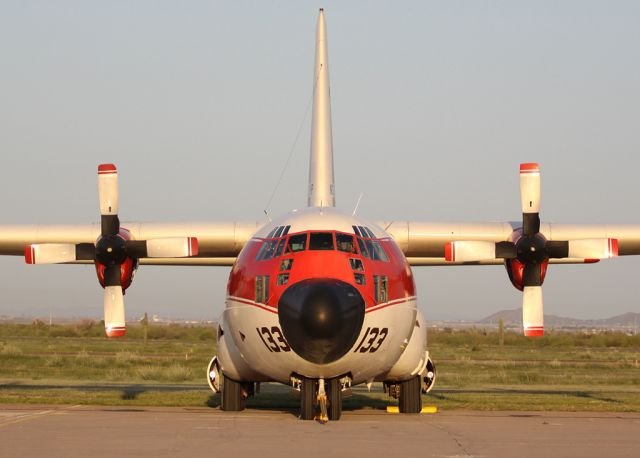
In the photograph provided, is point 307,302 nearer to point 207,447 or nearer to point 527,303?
point 207,447

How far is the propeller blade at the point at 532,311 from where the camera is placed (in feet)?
70.1

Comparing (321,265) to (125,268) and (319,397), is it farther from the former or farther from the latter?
(125,268)

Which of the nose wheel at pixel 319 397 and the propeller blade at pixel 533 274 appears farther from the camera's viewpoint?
the propeller blade at pixel 533 274

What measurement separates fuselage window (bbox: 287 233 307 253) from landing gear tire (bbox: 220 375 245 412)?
3512 millimetres

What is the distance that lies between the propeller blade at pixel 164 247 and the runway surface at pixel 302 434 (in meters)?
4.40

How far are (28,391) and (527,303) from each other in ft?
39.0

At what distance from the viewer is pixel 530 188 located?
70.8 feet

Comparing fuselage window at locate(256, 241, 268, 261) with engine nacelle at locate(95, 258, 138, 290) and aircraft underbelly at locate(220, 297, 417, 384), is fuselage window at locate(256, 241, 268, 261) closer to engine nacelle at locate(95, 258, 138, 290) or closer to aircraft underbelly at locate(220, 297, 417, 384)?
aircraft underbelly at locate(220, 297, 417, 384)

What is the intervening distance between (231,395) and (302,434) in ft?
17.0

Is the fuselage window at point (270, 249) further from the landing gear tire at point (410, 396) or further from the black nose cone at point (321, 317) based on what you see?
the landing gear tire at point (410, 396)

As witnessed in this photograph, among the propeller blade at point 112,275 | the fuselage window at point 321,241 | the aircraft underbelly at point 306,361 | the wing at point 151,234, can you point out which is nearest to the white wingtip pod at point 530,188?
the aircraft underbelly at point 306,361

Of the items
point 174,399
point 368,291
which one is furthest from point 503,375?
point 368,291

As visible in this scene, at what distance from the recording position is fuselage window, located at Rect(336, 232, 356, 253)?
626 inches

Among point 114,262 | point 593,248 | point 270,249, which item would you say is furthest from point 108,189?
point 593,248
